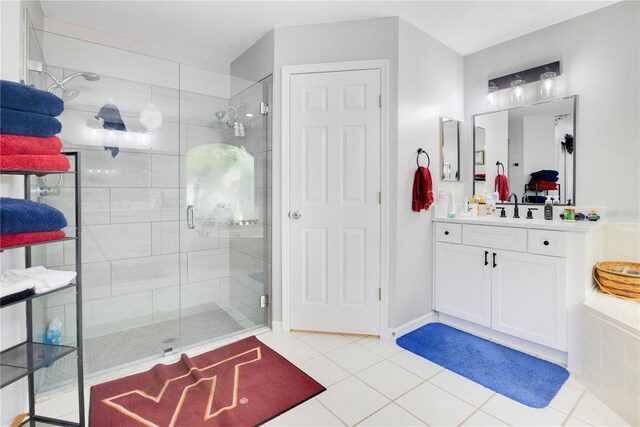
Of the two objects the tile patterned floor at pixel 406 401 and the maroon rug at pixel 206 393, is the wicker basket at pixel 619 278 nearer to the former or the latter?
the tile patterned floor at pixel 406 401

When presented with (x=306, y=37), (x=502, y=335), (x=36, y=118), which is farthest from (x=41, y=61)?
(x=502, y=335)

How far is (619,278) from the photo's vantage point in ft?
6.58

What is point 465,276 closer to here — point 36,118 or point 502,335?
point 502,335

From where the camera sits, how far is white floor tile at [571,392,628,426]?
5.22ft

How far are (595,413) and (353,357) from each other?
1326 mm

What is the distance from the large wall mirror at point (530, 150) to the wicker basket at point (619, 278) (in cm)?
57

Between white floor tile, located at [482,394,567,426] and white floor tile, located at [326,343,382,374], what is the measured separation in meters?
0.72

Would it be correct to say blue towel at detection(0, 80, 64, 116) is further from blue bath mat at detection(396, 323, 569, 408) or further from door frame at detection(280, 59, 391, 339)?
blue bath mat at detection(396, 323, 569, 408)

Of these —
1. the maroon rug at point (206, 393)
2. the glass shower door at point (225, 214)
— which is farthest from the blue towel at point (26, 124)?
the maroon rug at point (206, 393)

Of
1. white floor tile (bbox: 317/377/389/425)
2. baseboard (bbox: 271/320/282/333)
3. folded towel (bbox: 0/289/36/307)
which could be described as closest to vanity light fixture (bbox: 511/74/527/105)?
white floor tile (bbox: 317/377/389/425)

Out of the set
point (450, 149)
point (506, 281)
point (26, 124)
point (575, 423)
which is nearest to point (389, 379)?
point (575, 423)

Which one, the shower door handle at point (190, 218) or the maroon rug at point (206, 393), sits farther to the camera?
the shower door handle at point (190, 218)

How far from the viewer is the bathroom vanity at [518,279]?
206 centimetres

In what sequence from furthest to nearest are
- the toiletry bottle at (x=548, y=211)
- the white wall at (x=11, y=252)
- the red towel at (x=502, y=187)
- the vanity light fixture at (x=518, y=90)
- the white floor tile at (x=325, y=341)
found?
1. the red towel at (x=502, y=187)
2. the vanity light fixture at (x=518, y=90)
3. the toiletry bottle at (x=548, y=211)
4. the white floor tile at (x=325, y=341)
5. the white wall at (x=11, y=252)
